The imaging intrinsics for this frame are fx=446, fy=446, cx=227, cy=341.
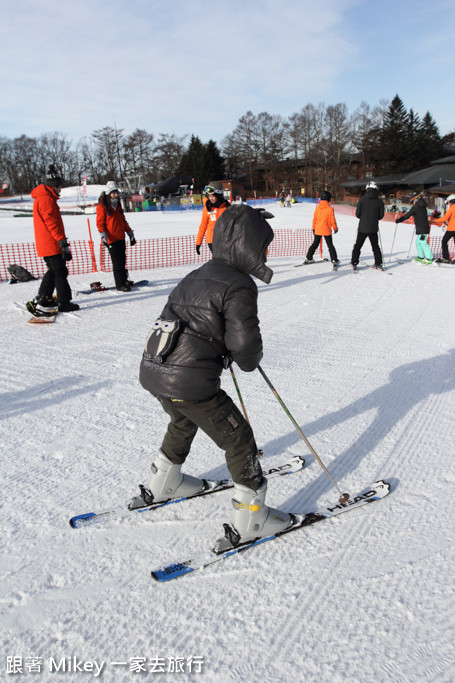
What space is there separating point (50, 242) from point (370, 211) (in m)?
6.65

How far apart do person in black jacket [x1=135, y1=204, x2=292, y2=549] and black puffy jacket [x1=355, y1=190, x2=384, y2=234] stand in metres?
8.23

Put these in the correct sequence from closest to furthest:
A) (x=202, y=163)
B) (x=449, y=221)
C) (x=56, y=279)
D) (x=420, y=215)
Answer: (x=56, y=279), (x=420, y=215), (x=449, y=221), (x=202, y=163)

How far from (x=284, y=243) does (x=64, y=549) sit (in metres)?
14.4

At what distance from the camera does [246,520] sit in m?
2.22

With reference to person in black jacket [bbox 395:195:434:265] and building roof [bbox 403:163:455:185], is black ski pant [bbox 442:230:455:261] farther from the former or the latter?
building roof [bbox 403:163:455:185]

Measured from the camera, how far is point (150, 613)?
6.26 ft

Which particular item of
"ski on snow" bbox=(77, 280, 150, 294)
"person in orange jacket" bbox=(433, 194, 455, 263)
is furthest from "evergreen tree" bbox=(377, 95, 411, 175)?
"ski on snow" bbox=(77, 280, 150, 294)

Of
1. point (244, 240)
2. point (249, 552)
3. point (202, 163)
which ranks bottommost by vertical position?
point (249, 552)

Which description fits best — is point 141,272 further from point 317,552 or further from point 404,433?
point 317,552

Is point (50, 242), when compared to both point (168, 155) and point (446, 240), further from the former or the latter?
point (168, 155)

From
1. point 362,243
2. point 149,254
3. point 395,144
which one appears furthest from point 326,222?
point 395,144

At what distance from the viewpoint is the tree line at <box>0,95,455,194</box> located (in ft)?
173

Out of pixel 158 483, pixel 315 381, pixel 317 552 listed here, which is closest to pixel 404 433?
pixel 315 381

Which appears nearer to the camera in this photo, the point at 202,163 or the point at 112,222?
the point at 112,222
